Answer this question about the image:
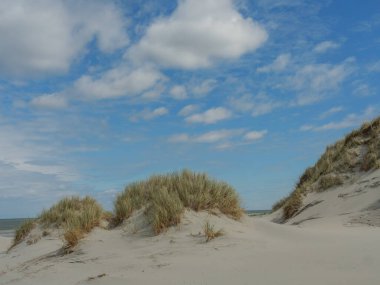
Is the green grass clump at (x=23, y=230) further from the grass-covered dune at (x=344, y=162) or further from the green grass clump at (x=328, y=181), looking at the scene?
the green grass clump at (x=328, y=181)

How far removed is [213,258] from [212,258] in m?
0.02

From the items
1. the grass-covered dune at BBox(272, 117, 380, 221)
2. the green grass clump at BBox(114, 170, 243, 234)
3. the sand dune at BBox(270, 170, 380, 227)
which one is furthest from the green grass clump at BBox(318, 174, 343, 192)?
the green grass clump at BBox(114, 170, 243, 234)

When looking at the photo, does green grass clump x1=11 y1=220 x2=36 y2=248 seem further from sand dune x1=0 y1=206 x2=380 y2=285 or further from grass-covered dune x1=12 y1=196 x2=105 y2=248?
sand dune x1=0 y1=206 x2=380 y2=285

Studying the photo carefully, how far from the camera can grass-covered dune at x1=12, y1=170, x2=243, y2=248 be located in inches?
311

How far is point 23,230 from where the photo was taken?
13.6 metres

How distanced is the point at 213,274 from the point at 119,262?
67.3 inches

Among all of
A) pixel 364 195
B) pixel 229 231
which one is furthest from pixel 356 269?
pixel 364 195

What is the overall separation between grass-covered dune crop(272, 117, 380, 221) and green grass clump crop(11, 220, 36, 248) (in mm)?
7874

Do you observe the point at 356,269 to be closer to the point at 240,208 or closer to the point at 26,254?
the point at 240,208

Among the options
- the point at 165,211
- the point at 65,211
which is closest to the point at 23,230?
the point at 65,211

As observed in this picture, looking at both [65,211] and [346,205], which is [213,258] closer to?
[65,211]

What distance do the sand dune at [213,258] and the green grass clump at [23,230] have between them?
5478 mm

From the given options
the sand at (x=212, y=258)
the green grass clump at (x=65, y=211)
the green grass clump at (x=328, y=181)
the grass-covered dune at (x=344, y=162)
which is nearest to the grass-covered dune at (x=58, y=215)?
the green grass clump at (x=65, y=211)

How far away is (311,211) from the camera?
14453 mm
